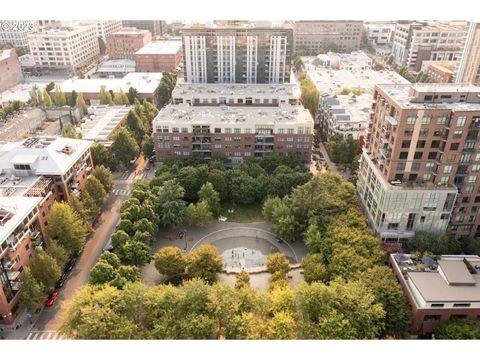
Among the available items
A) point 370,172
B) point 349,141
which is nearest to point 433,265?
point 370,172

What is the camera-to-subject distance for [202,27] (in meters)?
122

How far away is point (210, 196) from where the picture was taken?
243ft

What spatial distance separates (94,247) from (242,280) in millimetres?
28837

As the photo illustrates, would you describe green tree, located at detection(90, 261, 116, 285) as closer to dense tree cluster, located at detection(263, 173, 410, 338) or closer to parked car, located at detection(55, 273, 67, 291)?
parked car, located at detection(55, 273, 67, 291)

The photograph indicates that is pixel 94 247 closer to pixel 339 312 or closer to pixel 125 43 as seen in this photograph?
pixel 339 312

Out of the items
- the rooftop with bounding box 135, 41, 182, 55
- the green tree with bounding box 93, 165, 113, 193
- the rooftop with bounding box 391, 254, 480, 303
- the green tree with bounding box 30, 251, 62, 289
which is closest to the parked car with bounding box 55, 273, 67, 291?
the green tree with bounding box 30, 251, 62, 289

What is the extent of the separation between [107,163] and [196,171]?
914 inches

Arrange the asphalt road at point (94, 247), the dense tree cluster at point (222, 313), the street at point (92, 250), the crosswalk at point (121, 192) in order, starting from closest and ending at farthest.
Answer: the dense tree cluster at point (222, 313)
the street at point (92, 250)
the asphalt road at point (94, 247)
the crosswalk at point (121, 192)

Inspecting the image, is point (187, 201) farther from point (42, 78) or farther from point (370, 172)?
point (42, 78)

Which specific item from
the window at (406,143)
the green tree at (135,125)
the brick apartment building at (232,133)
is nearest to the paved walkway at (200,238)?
the brick apartment building at (232,133)

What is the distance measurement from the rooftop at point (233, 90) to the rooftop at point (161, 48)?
187 ft

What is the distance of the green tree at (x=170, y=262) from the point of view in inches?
2312

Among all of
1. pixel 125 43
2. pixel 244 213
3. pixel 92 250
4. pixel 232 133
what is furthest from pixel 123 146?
pixel 125 43

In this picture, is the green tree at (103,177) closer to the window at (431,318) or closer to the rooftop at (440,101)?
the rooftop at (440,101)
